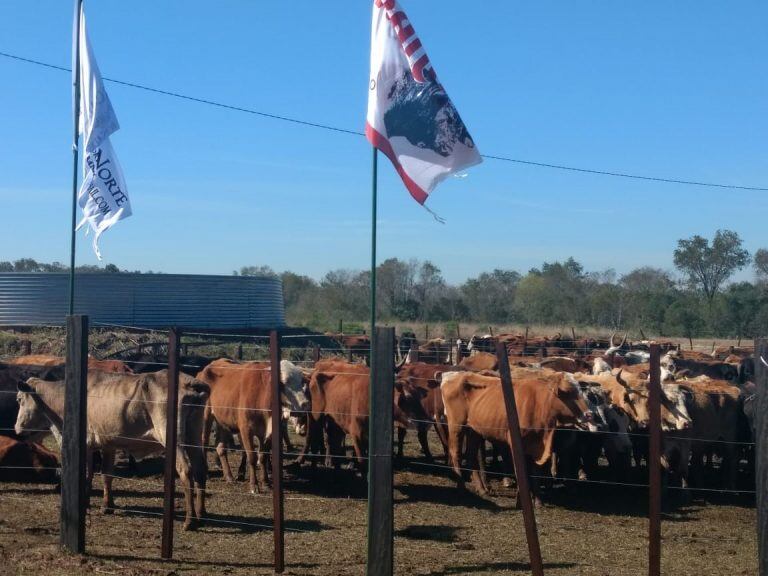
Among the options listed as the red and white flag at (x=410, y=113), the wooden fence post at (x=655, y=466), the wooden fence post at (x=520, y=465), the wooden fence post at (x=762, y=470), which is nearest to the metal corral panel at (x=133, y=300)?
the red and white flag at (x=410, y=113)

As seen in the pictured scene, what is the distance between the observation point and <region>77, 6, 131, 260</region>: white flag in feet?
41.2

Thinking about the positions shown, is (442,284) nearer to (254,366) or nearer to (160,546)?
(254,366)

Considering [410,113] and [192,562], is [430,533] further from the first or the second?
[410,113]

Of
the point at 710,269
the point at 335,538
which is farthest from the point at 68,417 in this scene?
the point at 710,269

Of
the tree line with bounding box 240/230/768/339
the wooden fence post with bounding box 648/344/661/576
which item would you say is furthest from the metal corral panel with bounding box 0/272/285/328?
the wooden fence post with bounding box 648/344/661/576

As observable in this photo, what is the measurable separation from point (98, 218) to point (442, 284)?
74022 millimetres

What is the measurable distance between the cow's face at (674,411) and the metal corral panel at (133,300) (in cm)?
2765

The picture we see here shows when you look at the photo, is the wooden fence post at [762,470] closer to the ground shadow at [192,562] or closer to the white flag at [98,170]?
the ground shadow at [192,562]

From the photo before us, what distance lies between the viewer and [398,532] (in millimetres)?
10289

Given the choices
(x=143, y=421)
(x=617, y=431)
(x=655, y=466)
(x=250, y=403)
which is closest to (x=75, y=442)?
(x=143, y=421)

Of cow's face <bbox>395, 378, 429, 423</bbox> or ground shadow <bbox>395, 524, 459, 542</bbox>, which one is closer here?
ground shadow <bbox>395, 524, 459, 542</bbox>

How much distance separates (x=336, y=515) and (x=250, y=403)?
2.81 metres

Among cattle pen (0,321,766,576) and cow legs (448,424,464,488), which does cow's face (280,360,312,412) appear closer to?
cattle pen (0,321,766,576)

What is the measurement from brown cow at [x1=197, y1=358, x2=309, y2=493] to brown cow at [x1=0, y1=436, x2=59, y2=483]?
2039 mm
